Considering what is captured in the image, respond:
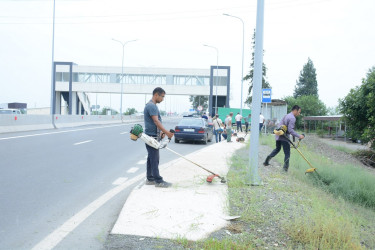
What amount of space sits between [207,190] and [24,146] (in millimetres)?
8912

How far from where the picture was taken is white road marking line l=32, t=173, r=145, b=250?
402 centimetres

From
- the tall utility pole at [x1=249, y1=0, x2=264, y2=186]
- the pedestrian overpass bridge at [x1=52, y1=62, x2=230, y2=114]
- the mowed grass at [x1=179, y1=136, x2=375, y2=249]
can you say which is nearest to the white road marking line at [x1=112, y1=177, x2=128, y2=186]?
the mowed grass at [x1=179, y1=136, x2=375, y2=249]

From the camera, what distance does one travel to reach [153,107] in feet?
20.9

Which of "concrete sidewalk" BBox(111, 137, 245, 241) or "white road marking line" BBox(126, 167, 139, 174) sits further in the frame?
"white road marking line" BBox(126, 167, 139, 174)

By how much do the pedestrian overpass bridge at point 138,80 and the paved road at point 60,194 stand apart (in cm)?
4813

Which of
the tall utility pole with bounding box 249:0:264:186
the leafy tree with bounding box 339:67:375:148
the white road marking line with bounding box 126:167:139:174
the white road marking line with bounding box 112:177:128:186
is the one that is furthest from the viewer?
the leafy tree with bounding box 339:67:375:148

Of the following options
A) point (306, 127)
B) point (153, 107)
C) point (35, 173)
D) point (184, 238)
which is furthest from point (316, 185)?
point (306, 127)

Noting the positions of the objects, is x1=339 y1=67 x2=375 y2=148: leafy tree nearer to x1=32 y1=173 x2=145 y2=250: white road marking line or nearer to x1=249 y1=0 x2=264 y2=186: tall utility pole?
x1=249 y1=0 x2=264 y2=186: tall utility pole

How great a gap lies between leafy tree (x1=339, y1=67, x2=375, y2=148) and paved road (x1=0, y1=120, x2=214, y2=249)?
13703 mm

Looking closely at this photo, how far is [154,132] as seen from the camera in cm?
659

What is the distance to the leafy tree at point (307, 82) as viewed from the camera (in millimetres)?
85375

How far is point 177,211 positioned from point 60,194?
251 centimetres

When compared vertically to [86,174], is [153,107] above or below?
above

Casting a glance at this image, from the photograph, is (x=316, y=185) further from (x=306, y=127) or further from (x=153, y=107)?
(x=306, y=127)
